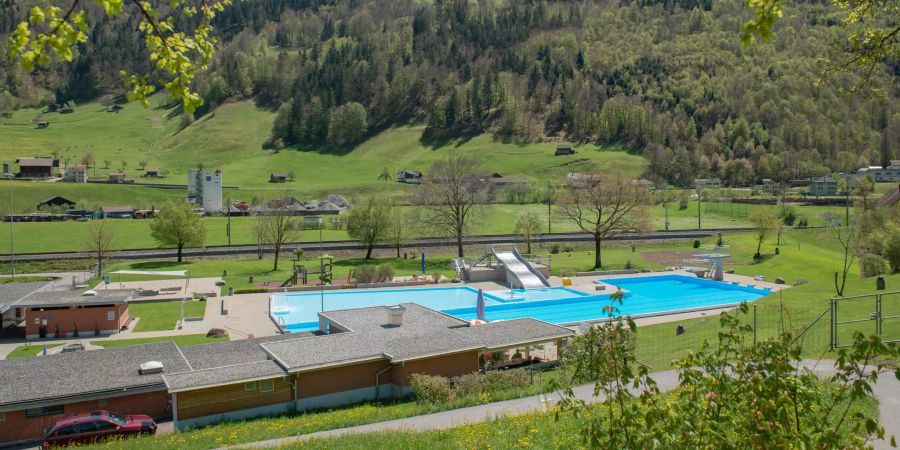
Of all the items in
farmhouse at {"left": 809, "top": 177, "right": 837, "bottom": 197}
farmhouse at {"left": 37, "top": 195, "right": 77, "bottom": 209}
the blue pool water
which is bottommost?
the blue pool water

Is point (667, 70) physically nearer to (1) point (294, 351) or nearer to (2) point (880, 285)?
(2) point (880, 285)

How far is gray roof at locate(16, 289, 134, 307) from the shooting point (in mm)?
29328

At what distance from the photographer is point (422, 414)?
16.0 m

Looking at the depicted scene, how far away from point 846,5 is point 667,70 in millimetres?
161435

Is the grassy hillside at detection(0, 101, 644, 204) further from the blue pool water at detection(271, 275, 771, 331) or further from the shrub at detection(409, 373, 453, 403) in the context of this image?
the shrub at detection(409, 373, 453, 403)

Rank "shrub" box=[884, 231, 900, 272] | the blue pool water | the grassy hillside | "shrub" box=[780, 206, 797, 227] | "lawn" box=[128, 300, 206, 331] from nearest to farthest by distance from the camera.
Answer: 1. "lawn" box=[128, 300, 206, 331]
2. "shrub" box=[884, 231, 900, 272]
3. the blue pool water
4. "shrub" box=[780, 206, 797, 227]
5. the grassy hillside

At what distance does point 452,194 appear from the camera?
174 feet

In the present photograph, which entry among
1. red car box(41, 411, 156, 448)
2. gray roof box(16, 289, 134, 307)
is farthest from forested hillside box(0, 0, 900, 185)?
red car box(41, 411, 156, 448)

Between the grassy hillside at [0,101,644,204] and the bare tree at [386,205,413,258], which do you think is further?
the grassy hillside at [0,101,644,204]

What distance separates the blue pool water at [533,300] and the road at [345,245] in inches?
663

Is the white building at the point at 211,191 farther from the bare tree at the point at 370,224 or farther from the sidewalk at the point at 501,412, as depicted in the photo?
the sidewalk at the point at 501,412

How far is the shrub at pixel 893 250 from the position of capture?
32.5m

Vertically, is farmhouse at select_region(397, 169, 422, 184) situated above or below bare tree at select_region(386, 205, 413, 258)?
above

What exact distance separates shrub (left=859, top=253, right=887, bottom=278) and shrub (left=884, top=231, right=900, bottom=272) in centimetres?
84
